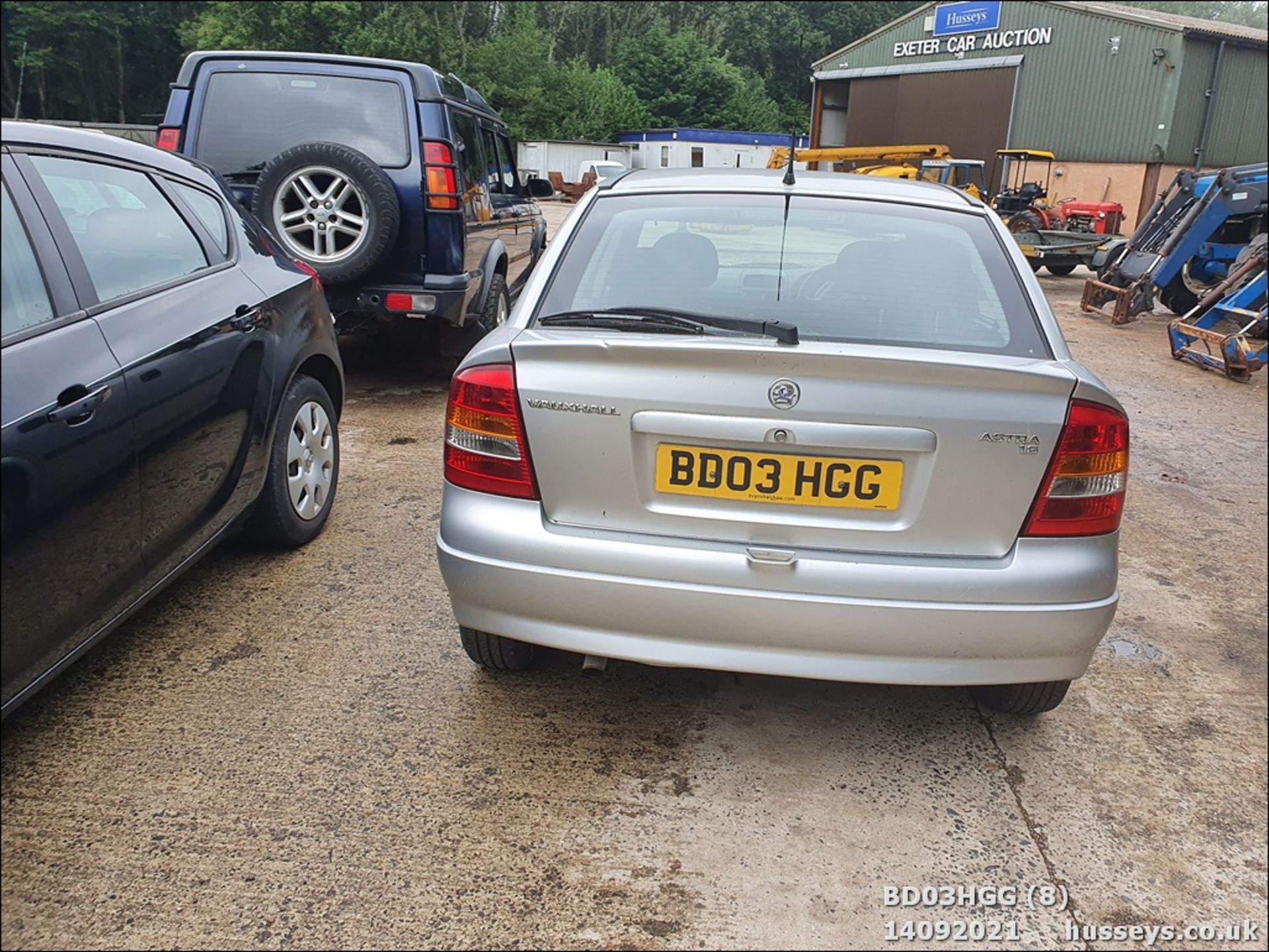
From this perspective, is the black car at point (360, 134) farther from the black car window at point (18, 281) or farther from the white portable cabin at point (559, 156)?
the white portable cabin at point (559, 156)

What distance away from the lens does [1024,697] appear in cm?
273

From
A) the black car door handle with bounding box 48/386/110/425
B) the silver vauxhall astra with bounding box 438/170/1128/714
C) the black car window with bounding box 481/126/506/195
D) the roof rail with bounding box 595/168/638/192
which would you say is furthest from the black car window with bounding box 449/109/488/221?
the silver vauxhall astra with bounding box 438/170/1128/714

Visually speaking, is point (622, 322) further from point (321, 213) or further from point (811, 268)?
point (321, 213)

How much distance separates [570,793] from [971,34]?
31723mm

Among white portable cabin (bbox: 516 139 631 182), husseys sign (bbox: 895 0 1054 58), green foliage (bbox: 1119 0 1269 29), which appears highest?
green foliage (bbox: 1119 0 1269 29)

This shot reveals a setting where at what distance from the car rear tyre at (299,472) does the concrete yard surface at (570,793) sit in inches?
9.4

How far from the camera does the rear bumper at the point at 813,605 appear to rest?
7.37ft

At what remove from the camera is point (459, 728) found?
2713 millimetres

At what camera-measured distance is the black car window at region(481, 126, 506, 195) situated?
745 cm

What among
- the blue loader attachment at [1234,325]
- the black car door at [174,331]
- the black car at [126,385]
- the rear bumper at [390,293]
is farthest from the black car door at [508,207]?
the blue loader attachment at [1234,325]

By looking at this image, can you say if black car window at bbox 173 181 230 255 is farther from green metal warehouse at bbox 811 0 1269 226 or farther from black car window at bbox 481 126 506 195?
green metal warehouse at bbox 811 0 1269 226

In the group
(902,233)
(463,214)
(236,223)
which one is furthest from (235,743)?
(463,214)

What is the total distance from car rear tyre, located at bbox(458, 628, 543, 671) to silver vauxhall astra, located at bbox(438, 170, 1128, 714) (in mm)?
347

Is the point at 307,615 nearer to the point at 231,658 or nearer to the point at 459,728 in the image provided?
the point at 231,658
